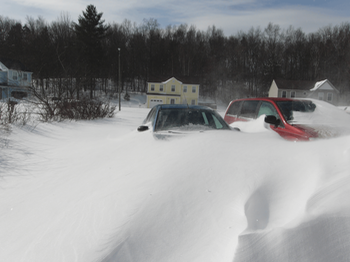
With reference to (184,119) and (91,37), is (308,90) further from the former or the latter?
(184,119)

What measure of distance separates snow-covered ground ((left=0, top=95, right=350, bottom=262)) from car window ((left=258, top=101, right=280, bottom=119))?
2.88m

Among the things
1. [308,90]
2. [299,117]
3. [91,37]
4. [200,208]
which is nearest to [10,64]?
[91,37]

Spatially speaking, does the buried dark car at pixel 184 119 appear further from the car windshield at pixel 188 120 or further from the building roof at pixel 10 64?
the building roof at pixel 10 64

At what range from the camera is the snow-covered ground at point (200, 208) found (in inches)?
64.4

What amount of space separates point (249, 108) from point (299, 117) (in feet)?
5.07

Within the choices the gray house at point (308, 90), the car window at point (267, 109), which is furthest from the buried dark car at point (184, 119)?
the gray house at point (308, 90)

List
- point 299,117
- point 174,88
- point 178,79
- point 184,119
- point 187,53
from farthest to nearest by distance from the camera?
point 187,53 < point 174,88 < point 178,79 < point 299,117 < point 184,119

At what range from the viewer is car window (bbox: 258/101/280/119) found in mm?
5988

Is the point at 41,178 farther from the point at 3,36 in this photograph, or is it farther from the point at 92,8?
the point at 3,36

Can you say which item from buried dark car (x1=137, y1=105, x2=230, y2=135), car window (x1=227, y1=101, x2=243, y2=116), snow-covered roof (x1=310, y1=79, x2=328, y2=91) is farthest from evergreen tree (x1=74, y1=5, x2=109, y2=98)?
buried dark car (x1=137, y1=105, x2=230, y2=135)

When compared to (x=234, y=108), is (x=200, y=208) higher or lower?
lower

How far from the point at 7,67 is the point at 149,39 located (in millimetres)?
31634

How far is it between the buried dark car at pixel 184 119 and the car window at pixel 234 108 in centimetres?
221

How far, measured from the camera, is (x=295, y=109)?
593 centimetres
